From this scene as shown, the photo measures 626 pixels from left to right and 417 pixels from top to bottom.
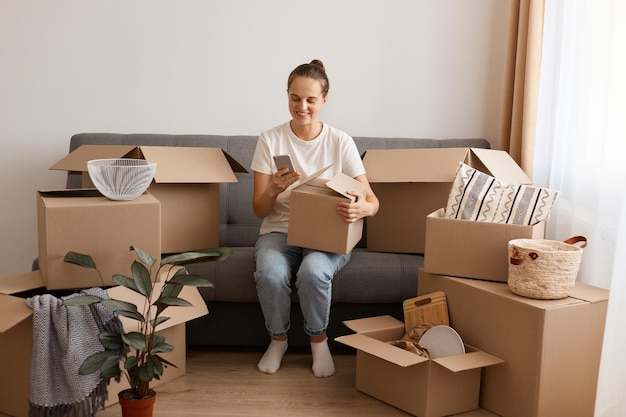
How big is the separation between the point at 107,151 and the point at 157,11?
0.94 metres

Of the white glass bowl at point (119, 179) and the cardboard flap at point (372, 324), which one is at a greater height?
the white glass bowl at point (119, 179)

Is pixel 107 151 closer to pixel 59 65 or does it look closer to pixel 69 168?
pixel 69 168

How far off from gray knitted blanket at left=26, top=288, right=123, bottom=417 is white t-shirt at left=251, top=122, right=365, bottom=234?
869 mm

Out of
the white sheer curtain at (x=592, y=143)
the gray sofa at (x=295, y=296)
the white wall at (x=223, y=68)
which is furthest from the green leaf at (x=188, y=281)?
the white wall at (x=223, y=68)

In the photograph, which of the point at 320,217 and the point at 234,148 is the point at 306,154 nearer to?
the point at 320,217

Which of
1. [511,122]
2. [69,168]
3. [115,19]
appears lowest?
[69,168]

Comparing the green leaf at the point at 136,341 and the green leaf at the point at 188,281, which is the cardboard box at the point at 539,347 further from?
the green leaf at the point at 136,341

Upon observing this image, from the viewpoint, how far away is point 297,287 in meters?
2.57

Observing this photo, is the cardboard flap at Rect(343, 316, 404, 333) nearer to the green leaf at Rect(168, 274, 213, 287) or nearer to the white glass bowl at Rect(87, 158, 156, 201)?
the green leaf at Rect(168, 274, 213, 287)

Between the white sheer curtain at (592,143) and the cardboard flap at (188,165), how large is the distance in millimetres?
1251

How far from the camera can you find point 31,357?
207 cm

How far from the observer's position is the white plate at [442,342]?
2.30m

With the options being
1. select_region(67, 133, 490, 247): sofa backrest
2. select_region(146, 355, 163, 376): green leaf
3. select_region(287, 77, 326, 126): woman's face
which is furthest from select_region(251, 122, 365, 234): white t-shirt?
select_region(146, 355, 163, 376): green leaf

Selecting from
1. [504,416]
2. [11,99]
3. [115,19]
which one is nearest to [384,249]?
[504,416]
